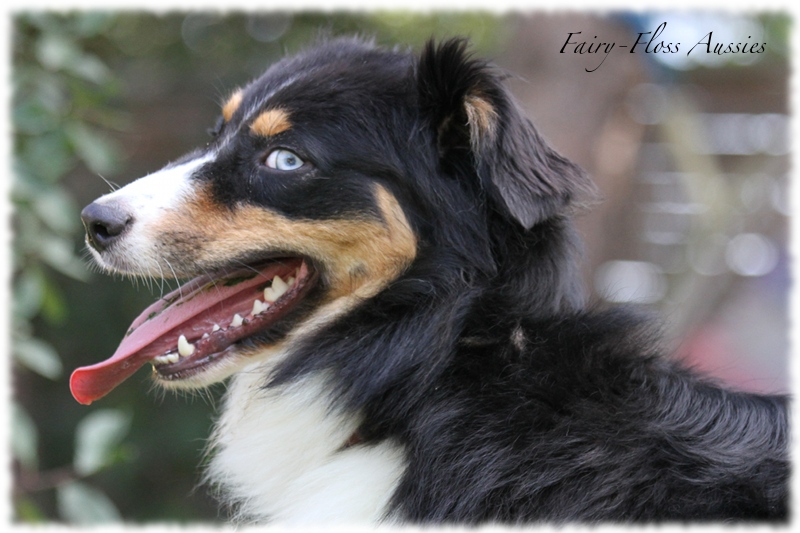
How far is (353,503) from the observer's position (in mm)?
2461

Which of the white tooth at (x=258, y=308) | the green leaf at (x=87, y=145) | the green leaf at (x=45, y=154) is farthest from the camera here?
the green leaf at (x=87, y=145)

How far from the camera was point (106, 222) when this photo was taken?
104 inches

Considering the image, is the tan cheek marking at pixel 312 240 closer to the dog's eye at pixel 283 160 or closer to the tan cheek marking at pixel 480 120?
the dog's eye at pixel 283 160

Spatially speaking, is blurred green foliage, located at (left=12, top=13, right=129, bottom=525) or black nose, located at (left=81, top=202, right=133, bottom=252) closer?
black nose, located at (left=81, top=202, right=133, bottom=252)

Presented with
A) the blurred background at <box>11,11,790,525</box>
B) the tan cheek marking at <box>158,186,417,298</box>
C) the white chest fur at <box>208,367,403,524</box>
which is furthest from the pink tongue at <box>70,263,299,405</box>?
the blurred background at <box>11,11,790,525</box>

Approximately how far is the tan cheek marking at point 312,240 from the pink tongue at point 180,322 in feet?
0.44

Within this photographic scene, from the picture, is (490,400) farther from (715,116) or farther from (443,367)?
(715,116)

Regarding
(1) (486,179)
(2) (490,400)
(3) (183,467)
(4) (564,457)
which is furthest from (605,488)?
(3) (183,467)

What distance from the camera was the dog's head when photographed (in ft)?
8.78

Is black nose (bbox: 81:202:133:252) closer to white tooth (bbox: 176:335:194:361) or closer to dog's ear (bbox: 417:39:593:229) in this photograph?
white tooth (bbox: 176:335:194:361)

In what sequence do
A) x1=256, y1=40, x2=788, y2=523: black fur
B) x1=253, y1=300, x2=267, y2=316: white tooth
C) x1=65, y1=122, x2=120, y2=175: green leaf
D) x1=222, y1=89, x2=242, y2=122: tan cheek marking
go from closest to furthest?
x1=256, y1=40, x2=788, y2=523: black fur → x1=253, y1=300, x2=267, y2=316: white tooth → x1=222, y1=89, x2=242, y2=122: tan cheek marking → x1=65, y1=122, x2=120, y2=175: green leaf

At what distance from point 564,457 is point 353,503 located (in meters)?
0.65

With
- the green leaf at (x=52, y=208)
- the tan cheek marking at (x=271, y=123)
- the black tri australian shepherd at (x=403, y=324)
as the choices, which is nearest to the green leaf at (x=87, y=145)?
the green leaf at (x=52, y=208)

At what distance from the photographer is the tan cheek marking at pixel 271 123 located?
2816 mm
